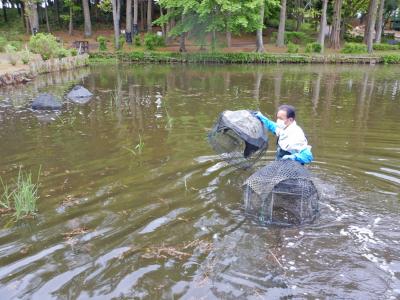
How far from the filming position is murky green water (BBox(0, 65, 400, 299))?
13.8ft

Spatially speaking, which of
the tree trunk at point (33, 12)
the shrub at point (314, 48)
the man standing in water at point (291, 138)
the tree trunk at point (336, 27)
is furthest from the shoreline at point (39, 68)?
the tree trunk at point (336, 27)

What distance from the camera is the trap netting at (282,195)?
5.28 metres

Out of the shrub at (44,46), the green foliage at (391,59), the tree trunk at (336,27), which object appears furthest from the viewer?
the tree trunk at (336,27)

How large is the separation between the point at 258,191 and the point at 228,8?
2722 centimetres

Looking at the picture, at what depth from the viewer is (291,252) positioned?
472 centimetres

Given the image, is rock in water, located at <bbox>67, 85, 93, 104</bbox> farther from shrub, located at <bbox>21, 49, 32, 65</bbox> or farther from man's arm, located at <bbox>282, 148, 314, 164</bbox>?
man's arm, located at <bbox>282, 148, 314, 164</bbox>

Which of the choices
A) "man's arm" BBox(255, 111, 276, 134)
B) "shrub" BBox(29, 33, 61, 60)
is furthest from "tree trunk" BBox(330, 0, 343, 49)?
"man's arm" BBox(255, 111, 276, 134)

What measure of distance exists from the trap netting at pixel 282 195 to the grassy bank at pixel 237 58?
27.6 meters

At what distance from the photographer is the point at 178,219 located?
18.5ft

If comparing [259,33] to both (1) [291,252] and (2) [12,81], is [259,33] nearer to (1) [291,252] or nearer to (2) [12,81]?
(2) [12,81]

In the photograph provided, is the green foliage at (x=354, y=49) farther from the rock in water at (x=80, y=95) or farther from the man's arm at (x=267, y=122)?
the man's arm at (x=267, y=122)

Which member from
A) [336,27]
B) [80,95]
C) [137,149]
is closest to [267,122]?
[137,149]

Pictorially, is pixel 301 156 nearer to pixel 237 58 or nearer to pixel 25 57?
pixel 25 57

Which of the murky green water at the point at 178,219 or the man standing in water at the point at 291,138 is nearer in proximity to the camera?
the murky green water at the point at 178,219
